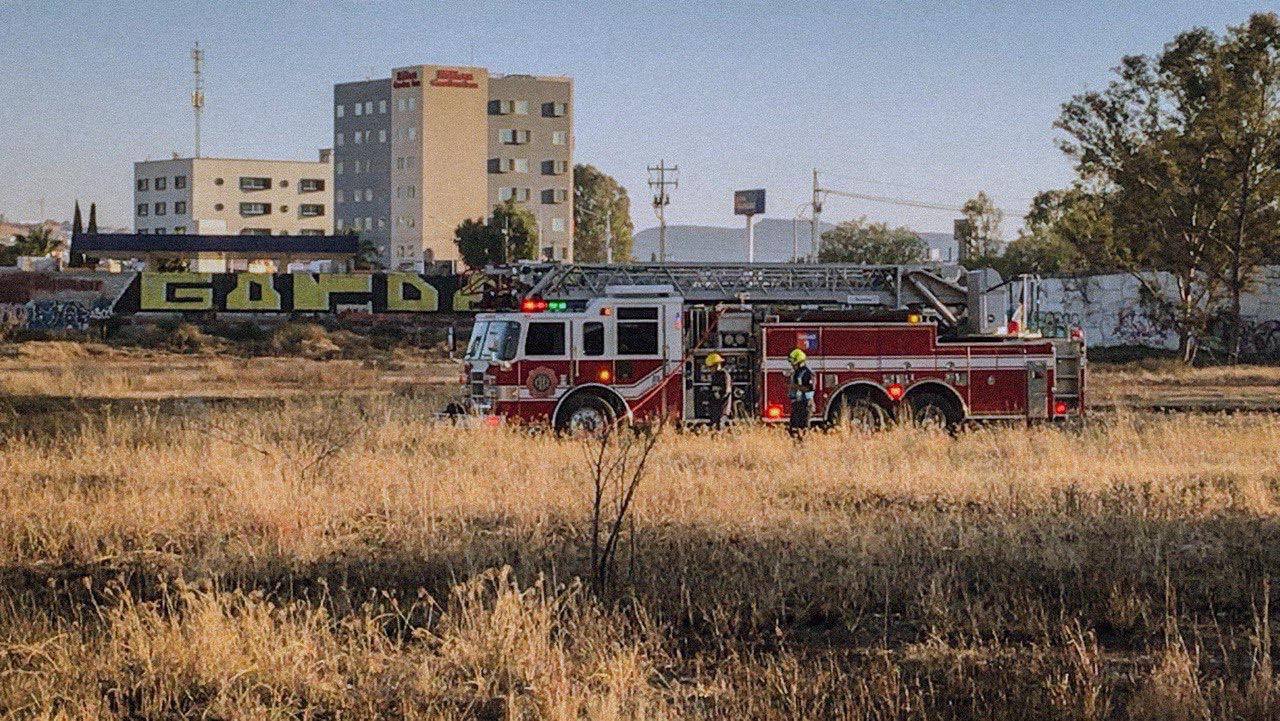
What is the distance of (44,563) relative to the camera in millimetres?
12234

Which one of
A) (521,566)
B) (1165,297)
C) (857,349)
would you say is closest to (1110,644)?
(521,566)

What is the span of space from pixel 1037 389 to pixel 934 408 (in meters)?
1.77

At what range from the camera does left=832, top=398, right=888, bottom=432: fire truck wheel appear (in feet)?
77.9

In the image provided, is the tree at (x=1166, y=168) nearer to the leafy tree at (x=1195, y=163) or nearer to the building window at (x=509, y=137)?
the leafy tree at (x=1195, y=163)

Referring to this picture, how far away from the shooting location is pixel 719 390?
2402cm

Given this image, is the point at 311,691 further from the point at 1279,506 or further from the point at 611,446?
the point at 611,446

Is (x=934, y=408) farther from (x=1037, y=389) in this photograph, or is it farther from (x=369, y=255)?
(x=369, y=255)

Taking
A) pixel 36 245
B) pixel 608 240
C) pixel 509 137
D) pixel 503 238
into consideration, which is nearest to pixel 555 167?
pixel 509 137

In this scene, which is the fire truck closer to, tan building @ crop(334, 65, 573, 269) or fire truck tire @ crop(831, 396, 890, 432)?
fire truck tire @ crop(831, 396, 890, 432)

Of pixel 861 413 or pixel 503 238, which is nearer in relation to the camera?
pixel 861 413

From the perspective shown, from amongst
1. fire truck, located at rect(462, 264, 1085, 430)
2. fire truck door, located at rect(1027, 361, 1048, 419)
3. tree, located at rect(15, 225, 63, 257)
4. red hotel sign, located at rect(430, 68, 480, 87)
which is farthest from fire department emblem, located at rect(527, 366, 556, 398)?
red hotel sign, located at rect(430, 68, 480, 87)

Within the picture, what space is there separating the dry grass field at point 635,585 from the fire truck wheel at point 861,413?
173 inches

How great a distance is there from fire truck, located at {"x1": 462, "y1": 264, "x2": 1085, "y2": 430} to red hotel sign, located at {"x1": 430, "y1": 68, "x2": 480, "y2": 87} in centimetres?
12609

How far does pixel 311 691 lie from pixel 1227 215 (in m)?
51.5
